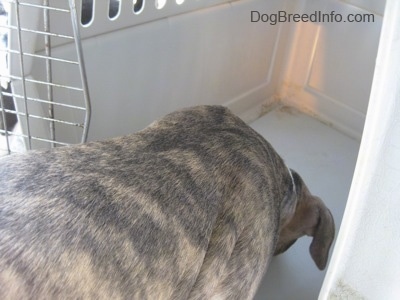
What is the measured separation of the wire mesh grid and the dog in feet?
0.51

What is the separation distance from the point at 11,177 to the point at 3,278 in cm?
15

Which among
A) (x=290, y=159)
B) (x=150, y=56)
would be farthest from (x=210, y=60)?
(x=290, y=159)

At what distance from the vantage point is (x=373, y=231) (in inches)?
24.7

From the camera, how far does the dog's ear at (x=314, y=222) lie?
109 cm

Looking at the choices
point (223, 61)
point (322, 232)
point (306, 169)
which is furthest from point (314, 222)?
point (223, 61)

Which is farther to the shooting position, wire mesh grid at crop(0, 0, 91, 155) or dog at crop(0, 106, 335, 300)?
wire mesh grid at crop(0, 0, 91, 155)

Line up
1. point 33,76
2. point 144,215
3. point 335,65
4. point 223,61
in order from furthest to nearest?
point 335,65 → point 223,61 → point 33,76 → point 144,215

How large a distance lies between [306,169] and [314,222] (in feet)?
1.47

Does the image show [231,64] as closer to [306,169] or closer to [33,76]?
[306,169]

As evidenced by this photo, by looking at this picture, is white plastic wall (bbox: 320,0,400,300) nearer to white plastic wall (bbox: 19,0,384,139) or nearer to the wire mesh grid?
the wire mesh grid

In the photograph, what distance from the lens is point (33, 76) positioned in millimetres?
980

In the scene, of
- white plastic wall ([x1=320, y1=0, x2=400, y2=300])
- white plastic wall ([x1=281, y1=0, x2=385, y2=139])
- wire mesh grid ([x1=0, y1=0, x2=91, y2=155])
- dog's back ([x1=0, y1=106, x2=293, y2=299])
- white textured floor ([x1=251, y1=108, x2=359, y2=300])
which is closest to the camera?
white plastic wall ([x1=320, y1=0, x2=400, y2=300])

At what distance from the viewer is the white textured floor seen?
120 cm

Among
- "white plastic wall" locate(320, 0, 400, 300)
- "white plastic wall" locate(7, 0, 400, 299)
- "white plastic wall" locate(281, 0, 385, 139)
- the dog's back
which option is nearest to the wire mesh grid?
"white plastic wall" locate(7, 0, 400, 299)
